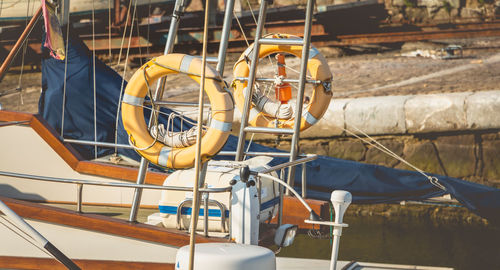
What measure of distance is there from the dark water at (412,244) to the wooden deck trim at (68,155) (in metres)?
2.13

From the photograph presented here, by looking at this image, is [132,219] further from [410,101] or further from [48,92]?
[410,101]

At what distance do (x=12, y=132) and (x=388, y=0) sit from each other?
9.10m

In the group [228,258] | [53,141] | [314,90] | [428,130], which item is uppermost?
[314,90]

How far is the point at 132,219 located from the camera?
4125 mm

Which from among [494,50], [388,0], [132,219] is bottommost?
[132,219]

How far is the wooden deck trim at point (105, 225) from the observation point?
3.95m

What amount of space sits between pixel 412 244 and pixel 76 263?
3.80m

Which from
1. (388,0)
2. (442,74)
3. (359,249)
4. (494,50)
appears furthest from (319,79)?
(388,0)

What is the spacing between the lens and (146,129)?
13.6 ft

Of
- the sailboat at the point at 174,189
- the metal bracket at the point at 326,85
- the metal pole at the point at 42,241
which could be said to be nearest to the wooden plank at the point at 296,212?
the sailboat at the point at 174,189

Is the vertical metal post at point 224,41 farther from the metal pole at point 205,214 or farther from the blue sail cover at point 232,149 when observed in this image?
the blue sail cover at point 232,149

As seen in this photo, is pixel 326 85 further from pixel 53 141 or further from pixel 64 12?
pixel 64 12

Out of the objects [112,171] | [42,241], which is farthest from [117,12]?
[42,241]

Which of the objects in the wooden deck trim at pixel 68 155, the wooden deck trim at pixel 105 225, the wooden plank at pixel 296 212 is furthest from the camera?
the wooden deck trim at pixel 68 155
